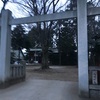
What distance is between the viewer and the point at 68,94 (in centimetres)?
852

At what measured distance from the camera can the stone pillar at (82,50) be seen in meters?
7.98

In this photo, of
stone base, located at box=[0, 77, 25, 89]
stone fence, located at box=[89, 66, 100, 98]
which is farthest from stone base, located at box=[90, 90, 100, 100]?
stone base, located at box=[0, 77, 25, 89]

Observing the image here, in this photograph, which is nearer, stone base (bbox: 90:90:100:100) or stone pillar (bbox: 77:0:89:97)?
stone base (bbox: 90:90:100:100)

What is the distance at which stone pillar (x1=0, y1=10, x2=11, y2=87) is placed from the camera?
9984mm

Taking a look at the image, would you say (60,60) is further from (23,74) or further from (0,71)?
(0,71)

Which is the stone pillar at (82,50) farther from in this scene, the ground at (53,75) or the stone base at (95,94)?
the ground at (53,75)

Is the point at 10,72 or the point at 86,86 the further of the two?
the point at 10,72

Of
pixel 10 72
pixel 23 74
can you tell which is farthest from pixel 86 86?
pixel 23 74

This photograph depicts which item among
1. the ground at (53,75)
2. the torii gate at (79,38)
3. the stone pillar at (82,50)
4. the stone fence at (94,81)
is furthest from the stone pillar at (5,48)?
the ground at (53,75)

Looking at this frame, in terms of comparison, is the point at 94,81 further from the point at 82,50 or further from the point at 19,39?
the point at 19,39

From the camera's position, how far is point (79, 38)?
824 cm

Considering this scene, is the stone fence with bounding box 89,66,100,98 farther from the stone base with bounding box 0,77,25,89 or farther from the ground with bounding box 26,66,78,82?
the ground with bounding box 26,66,78,82

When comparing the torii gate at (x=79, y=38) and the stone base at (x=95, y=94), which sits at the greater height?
the torii gate at (x=79, y=38)

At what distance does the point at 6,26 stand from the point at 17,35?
3100 cm
